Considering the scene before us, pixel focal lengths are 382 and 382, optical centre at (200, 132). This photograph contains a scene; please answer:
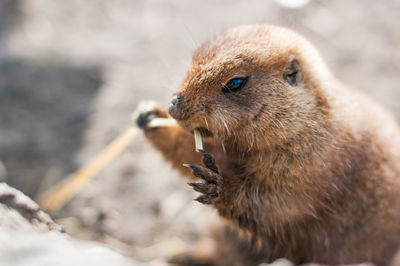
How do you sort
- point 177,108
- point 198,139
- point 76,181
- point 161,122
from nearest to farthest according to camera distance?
point 177,108 → point 198,139 → point 161,122 → point 76,181

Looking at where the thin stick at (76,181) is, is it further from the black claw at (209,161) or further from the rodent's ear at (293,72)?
the rodent's ear at (293,72)

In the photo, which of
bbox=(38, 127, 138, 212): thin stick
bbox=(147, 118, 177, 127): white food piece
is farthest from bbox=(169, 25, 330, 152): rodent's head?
bbox=(38, 127, 138, 212): thin stick

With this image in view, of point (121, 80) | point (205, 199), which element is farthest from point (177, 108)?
point (121, 80)

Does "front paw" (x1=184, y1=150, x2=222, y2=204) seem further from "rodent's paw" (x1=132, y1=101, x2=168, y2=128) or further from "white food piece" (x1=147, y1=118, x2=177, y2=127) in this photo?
"rodent's paw" (x1=132, y1=101, x2=168, y2=128)

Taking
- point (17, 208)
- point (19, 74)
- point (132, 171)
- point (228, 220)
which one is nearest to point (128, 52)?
point (19, 74)

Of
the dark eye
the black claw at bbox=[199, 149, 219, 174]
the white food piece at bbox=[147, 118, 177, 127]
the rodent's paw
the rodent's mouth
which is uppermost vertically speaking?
the rodent's paw

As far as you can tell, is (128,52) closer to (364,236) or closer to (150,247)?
(150,247)

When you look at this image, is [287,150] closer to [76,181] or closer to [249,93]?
[249,93]
